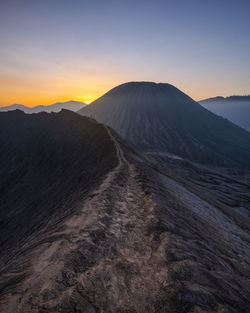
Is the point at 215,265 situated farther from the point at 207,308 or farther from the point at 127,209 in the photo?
the point at 127,209

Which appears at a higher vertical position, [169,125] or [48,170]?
[169,125]

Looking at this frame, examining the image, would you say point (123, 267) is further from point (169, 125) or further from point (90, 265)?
point (169, 125)

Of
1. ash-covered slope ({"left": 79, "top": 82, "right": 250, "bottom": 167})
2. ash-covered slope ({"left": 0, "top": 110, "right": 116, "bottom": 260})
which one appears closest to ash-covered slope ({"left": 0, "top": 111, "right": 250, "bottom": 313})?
ash-covered slope ({"left": 0, "top": 110, "right": 116, "bottom": 260})

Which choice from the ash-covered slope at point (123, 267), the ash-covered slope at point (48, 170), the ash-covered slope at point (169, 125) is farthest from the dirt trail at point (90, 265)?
the ash-covered slope at point (169, 125)

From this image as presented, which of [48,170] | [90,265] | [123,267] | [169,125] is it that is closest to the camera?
[90,265]

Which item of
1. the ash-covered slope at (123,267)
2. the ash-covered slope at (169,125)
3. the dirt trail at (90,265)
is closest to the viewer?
the dirt trail at (90,265)

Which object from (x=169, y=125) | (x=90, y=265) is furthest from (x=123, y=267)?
(x=169, y=125)

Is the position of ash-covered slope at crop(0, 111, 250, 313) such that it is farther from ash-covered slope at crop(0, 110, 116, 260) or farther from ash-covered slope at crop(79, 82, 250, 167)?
ash-covered slope at crop(79, 82, 250, 167)

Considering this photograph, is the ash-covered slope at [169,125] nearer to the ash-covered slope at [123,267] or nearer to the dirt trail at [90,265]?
the ash-covered slope at [123,267]

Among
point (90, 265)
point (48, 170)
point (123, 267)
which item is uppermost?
point (90, 265)
